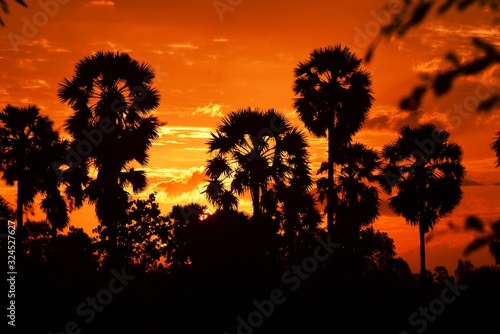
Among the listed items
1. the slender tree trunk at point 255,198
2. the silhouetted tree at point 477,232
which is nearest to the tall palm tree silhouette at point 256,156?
the slender tree trunk at point 255,198

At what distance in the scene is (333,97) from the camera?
35.4 metres

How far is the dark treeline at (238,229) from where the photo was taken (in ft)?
63.4

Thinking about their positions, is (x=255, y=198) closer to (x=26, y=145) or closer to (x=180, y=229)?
(x=180, y=229)

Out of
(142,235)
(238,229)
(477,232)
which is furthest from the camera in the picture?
(142,235)

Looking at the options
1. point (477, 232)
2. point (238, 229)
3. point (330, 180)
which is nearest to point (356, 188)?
point (330, 180)

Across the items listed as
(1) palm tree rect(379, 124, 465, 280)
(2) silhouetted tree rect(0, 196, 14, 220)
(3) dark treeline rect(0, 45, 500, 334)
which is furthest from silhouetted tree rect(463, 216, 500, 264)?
(1) palm tree rect(379, 124, 465, 280)

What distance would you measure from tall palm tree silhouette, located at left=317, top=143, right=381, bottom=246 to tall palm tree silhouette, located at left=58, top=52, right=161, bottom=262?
32.1ft

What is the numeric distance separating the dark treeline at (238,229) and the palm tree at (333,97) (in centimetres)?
7

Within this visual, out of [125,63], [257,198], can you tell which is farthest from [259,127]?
[125,63]

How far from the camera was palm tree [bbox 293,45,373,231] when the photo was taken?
3509 centimetres

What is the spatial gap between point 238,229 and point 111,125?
12211mm

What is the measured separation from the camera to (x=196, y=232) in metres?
26.5

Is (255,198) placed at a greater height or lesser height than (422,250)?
greater

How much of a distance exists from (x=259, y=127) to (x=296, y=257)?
8.43m
